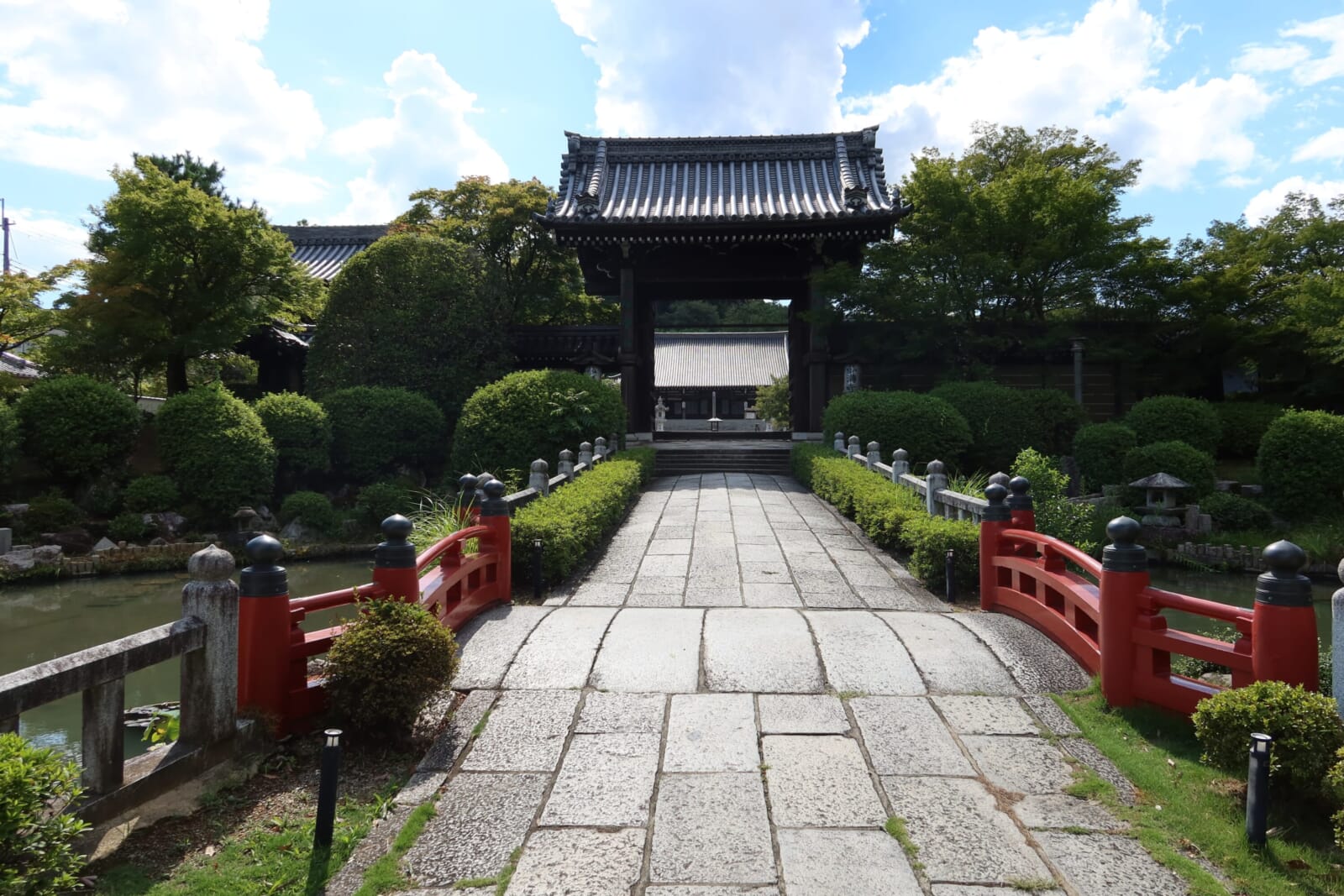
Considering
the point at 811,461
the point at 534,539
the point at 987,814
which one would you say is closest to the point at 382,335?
the point at 811,461

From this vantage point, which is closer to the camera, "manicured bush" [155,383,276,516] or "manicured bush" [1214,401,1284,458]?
"manicured bush" [155,383,276,516]

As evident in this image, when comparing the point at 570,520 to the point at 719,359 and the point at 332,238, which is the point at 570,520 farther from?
the point at 719,359

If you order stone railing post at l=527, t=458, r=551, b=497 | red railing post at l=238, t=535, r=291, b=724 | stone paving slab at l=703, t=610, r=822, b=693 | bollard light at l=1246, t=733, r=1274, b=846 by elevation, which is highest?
stone railing post at l=527, t=458, r=551, b=497

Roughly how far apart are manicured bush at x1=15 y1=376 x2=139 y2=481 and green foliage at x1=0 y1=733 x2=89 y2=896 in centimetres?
1294

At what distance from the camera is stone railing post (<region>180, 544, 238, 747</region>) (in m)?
3.61

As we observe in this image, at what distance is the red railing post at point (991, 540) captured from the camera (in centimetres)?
667

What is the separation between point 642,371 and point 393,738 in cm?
1483

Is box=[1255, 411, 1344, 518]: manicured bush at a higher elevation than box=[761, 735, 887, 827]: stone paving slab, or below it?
higher

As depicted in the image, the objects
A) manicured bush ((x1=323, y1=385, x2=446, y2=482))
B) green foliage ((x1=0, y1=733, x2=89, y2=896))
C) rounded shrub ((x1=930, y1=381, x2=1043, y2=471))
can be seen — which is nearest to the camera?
green foliage ((x1=0, y1=733, x2=89, y2=896))

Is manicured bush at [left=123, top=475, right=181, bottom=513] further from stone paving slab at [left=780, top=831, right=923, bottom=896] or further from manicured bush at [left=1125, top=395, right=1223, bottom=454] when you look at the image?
manicured bush at [left=1125, top=395, right=1223, bottom=454]

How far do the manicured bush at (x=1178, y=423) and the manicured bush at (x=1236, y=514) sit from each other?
4.46 feet

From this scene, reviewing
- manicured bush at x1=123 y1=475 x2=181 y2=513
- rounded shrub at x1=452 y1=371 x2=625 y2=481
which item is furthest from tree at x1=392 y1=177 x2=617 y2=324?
manicured bush at x1=123 y1=475 x2=181 y2=513

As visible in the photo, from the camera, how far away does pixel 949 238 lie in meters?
16.2

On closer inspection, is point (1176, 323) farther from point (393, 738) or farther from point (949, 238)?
point (393, 738)
